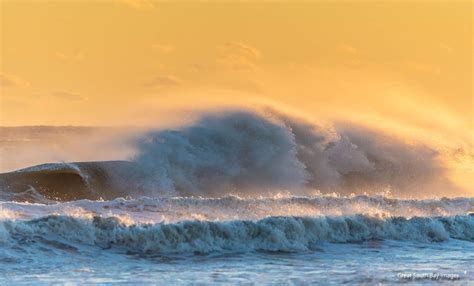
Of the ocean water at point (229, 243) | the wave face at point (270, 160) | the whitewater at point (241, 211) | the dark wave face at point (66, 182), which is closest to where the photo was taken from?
the ocean water at point (229, 243)

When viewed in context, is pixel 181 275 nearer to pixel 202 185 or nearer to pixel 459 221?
pixel 459 221

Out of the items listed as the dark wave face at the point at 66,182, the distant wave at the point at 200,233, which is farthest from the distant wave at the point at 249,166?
the distant wave at the point at 200,233

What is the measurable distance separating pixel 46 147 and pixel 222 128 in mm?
10919

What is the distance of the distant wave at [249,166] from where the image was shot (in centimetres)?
2756

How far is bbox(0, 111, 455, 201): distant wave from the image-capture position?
27562 mm

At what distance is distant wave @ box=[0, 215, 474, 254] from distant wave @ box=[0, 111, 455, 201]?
8.28 m

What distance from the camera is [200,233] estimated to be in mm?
17953

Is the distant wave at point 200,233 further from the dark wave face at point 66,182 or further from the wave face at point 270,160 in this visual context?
the wave face at point 270,160

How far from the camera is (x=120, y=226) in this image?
58.4ft

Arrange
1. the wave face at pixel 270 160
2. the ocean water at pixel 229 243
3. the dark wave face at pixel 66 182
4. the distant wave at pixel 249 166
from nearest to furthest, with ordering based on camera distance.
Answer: the ocean water at pixel 229 243 → the dark wave face at pixel 66 182 → the distant wave at pixel 249 166 → the wave face at pixel 270 160

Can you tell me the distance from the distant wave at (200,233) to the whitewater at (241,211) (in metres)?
0.03

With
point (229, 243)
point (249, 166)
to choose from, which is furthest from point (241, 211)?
point (249, 166)

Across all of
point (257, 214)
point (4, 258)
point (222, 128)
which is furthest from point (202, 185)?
point (4, 258)

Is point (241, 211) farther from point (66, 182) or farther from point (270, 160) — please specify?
point (270, 160)
